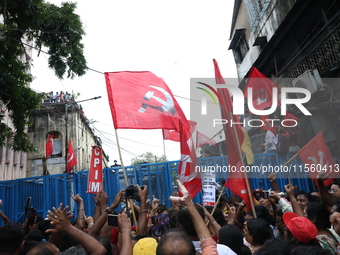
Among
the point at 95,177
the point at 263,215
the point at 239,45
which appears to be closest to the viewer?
the point at 263,215

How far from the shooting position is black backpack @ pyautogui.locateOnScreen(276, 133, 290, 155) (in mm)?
9359

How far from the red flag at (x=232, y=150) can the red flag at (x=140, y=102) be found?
2.78ft

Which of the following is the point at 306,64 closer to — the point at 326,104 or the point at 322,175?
the point at 326,104

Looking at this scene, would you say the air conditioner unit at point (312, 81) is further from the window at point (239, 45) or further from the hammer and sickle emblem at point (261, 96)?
the window at point (239, 45)

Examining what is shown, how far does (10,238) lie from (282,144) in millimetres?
8404

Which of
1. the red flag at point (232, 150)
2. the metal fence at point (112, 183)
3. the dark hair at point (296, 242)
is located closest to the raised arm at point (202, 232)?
the dark hair at point (296, 242)

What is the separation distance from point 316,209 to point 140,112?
10.4 ft

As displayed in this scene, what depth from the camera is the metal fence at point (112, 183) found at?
8953mm

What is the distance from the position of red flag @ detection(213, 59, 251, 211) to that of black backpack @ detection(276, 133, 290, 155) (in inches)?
182

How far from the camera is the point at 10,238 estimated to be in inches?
105

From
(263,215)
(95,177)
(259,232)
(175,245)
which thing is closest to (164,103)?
(263,215)

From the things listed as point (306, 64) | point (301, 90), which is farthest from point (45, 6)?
point (306, 64)

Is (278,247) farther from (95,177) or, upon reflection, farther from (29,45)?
(29,45)

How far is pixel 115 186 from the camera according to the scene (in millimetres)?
9039
